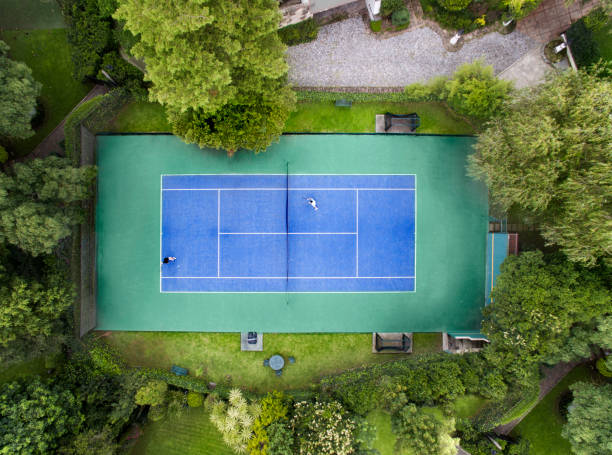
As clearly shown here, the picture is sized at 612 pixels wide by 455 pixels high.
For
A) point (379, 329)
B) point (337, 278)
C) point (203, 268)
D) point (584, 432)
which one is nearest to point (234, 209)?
point (203, 268)

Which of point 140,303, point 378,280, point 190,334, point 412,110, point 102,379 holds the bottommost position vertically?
point 102,379

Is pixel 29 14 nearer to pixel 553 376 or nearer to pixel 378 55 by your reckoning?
pixel 378 55

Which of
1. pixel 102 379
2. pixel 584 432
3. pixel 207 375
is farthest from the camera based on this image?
pixel 207 375

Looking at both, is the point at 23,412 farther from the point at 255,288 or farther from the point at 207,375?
the point at 255,288

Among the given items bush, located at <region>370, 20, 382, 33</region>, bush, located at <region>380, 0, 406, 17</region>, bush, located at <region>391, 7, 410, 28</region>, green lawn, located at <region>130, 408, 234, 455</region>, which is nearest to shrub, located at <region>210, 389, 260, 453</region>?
green lawn, located at <region>130, 408, 234, 455</region>

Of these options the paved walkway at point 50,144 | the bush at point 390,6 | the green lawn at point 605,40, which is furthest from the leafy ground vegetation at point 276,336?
the green lawn at point 605,40

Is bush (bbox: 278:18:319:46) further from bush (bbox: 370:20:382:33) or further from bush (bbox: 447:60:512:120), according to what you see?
bush (bbox: 447:60:512:120)

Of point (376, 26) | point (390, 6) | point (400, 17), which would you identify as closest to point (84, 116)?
point (376, 26)
